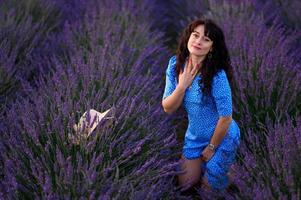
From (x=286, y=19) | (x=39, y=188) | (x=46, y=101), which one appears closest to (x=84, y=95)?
(x=46, y=101)

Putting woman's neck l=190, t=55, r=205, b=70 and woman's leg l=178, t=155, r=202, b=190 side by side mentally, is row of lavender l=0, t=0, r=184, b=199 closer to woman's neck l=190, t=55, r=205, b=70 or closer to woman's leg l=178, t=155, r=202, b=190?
woman's leg l=178, t=155, r=202, b=190

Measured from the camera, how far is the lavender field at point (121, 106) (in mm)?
1994

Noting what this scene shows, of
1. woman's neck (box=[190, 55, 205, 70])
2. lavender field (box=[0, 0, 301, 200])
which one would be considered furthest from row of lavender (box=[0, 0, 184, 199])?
woman's neck (box=[190, 55, 205, 70])

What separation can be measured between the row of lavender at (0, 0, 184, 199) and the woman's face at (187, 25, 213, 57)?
1.37ft

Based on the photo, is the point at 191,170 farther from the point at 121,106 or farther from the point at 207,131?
the point at 121,106

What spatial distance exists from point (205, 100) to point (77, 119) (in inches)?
27.9

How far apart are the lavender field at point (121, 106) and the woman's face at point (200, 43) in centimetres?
44

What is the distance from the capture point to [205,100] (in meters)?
2.38

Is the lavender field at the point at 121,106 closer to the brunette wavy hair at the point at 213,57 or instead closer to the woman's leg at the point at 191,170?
the woman's leg at the point at 191,170

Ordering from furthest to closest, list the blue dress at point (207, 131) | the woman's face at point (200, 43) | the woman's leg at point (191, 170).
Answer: the woman's leg at point (191, 170)
the blue dress at point (207, 131)
the woman's face at point (200, 43)

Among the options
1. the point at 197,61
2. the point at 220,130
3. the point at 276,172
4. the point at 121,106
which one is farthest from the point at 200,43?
the point at 276,172

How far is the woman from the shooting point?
2.29 meters

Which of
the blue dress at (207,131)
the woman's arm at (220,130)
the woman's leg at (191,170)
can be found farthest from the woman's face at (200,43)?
the woman's leg at (191,170)

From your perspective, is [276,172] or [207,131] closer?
[276,172]
